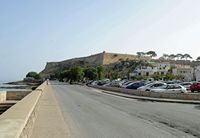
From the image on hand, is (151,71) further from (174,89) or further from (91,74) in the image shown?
(174,89)

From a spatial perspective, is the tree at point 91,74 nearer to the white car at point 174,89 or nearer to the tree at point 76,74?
the tree at point 76,74

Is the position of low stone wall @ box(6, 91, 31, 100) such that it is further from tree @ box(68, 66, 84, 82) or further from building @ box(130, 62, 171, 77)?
building @ box(130, 62, 171, 77)

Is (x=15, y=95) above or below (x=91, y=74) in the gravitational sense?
below

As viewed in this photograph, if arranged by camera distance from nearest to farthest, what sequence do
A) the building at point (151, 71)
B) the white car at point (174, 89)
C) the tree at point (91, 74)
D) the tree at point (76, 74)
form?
the white car at point (174, 89) → the tree at point (76, 74) → the tree at point (91, 74) → the building at point (151, 71)

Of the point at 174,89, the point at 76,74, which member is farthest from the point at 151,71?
the point at 174,89

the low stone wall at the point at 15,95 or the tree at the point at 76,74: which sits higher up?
the tree at the point at 76,74

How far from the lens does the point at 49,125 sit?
13.7 m

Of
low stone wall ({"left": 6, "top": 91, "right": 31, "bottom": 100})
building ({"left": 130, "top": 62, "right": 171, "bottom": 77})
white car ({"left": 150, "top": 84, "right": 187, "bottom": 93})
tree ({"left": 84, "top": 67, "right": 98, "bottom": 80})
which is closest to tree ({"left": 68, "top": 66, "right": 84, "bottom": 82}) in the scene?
tree ({"left": 84, "top": 67, "right": 98, "bottom": 80})

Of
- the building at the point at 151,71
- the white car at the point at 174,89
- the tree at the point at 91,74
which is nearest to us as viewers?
the white car at the point at 174,89

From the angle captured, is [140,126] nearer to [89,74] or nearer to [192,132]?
[192,132]

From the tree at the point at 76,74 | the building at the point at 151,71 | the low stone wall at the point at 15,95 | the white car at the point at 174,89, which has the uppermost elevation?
the building at the point at 151,71

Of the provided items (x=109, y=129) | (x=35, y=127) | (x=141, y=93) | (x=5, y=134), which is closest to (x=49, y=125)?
(x=35, y=127)

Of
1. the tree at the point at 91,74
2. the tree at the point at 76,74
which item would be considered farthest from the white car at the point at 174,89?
the tree at the point at 91,74

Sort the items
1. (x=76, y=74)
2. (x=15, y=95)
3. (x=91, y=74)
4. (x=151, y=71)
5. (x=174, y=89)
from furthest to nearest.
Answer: (x=151, y=71) < (x=91, y=74) < (x=76, y=74) < (x=15, y=95) < (x=174, y=89)
